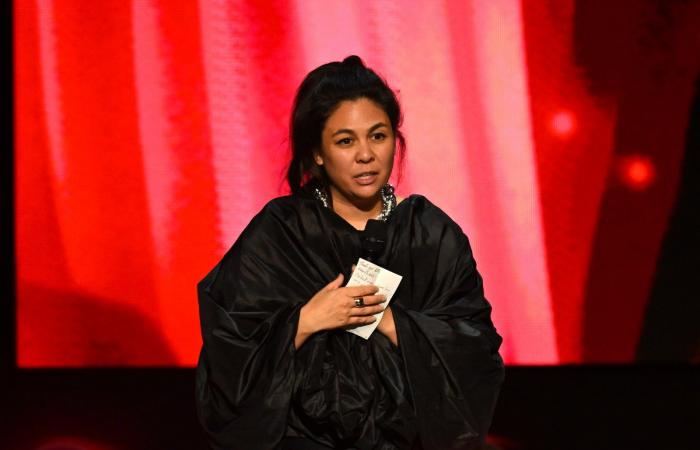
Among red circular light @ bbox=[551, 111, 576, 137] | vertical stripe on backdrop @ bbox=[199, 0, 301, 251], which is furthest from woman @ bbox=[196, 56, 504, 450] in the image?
red circular light @ bbox=[551, 111, 576, 137]

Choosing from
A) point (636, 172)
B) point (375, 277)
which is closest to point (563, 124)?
point (636, 172)

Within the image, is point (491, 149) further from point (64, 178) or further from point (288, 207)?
point (64, 178)

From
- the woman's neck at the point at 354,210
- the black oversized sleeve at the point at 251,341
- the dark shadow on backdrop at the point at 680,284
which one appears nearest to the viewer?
the black oversized sleeve at the point at 251,341

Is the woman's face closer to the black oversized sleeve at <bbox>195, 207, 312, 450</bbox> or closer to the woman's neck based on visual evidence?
the woman's neck

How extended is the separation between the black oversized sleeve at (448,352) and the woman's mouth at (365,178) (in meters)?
0.19

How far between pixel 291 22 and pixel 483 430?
1.44m

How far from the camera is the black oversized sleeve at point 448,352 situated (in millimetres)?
1731

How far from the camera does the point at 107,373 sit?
9.27 ft

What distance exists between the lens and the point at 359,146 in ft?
5.89

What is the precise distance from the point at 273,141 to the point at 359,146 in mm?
960

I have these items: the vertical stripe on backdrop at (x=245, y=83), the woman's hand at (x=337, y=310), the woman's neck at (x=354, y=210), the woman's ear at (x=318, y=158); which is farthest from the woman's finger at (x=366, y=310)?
the vertical stripe on backdrop at (x=245, y=83)

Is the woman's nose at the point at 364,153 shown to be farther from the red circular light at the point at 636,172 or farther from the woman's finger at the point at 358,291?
the red circular light at the point at 636,172

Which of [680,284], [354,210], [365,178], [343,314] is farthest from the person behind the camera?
[680,284]

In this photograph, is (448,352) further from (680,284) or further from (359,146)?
(680,284)
